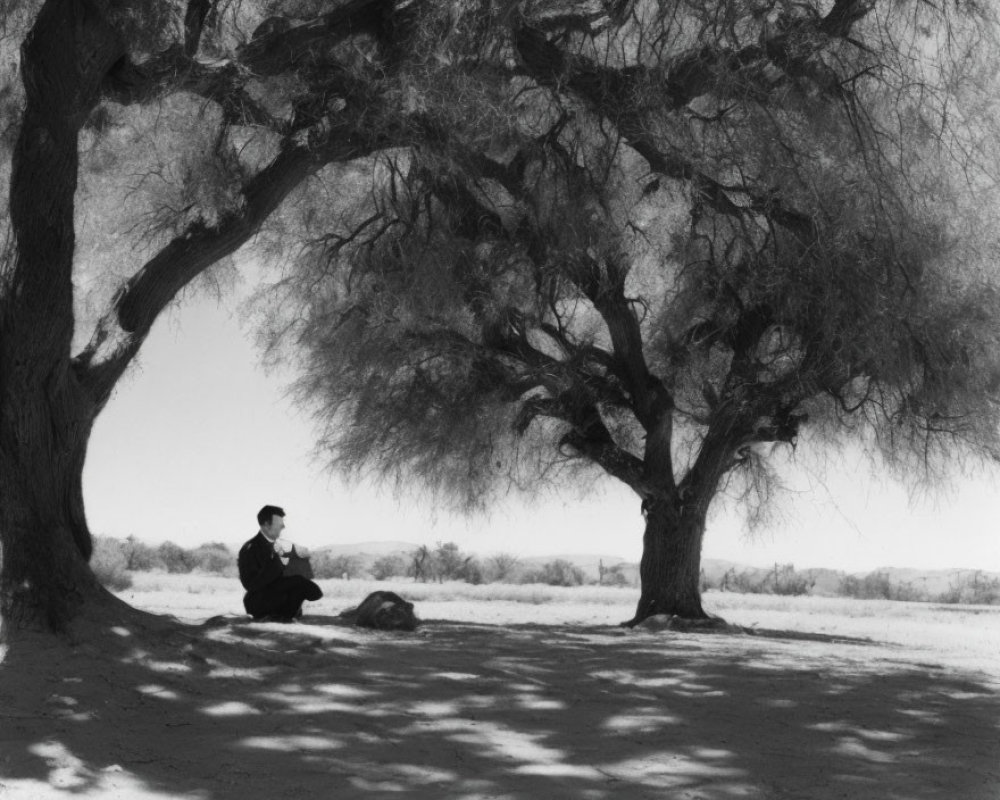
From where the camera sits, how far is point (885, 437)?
17.0 m

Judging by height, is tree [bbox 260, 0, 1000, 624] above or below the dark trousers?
above

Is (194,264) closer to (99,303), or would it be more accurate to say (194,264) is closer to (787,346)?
(99,303)

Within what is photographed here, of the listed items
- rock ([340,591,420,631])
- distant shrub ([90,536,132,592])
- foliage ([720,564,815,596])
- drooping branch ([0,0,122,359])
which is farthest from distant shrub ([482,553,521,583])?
drooping branch ([0,0,122,359])

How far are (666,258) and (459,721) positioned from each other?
28.0 ft

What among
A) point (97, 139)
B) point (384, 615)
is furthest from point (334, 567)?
point (384, 615)

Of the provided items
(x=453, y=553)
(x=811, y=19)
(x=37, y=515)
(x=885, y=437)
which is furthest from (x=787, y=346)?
(x=453, y=553)

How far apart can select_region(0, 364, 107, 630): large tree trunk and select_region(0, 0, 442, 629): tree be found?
0.03 feet

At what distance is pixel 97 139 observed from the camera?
1318 centimetres

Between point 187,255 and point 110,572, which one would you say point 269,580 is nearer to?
point 187,255

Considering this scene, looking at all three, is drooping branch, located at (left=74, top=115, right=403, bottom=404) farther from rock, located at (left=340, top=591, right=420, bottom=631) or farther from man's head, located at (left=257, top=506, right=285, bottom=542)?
rock, located at (left=340, top=591, right=420, bottom=631)

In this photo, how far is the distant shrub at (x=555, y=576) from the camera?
35844 millimetres

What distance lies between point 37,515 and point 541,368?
7424 mm

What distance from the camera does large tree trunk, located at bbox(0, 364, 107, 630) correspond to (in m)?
9.09

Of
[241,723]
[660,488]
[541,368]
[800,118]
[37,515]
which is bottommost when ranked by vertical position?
[241,723]
